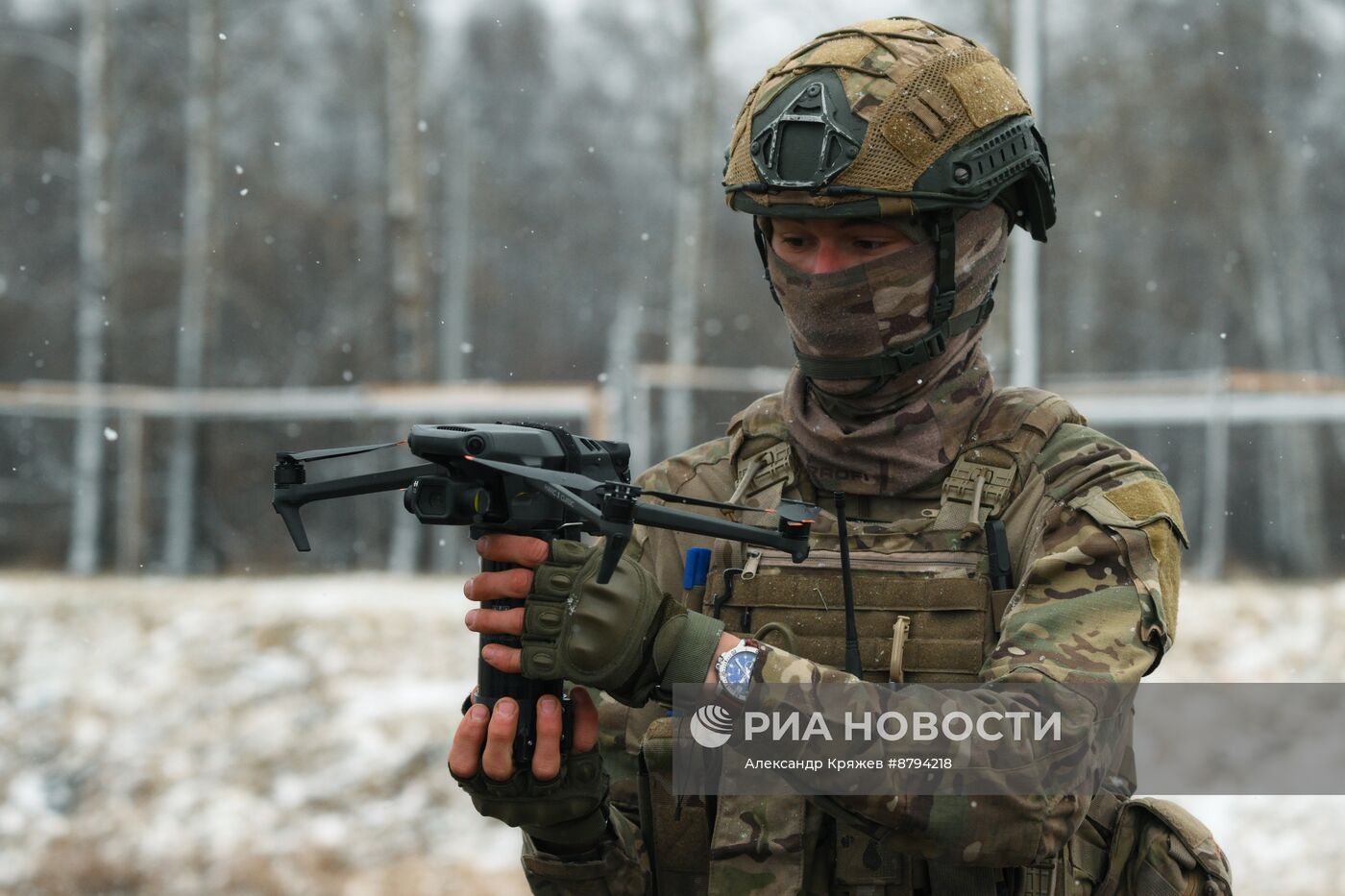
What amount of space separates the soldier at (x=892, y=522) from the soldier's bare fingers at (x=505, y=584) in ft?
0.61

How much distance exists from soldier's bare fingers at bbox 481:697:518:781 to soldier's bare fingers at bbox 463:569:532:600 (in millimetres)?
179

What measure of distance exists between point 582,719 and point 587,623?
0.30 m

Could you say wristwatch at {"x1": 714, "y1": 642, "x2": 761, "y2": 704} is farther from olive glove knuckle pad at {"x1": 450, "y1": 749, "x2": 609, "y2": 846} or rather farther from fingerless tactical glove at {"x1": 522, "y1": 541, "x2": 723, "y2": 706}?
olive glove knuckle pad at {"x1": 450, "y1": 749, "x2": 609, "y2": 846}

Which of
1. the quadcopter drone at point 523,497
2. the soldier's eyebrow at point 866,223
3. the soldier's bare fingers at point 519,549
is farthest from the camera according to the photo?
the soldier's eyebrow at point 866,223

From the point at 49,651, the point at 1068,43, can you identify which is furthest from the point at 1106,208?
the point at 49,651

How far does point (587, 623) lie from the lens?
1980mm

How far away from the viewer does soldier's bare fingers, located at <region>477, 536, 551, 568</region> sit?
6.64 ft

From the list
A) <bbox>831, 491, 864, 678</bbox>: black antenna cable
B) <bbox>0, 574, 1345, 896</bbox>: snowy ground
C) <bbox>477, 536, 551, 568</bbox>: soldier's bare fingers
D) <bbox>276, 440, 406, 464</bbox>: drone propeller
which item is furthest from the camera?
<bbox>0, 574, 1345, 896</bbox>: snowy ground

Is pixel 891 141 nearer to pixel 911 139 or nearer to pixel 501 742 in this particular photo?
pixel 911 139

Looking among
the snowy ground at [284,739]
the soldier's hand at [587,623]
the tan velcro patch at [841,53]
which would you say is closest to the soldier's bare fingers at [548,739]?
the soldier's hand at [587,623]

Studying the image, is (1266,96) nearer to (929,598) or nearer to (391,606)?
(391,606)

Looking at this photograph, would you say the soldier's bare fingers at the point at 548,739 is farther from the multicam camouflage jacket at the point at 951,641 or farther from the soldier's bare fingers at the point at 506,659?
the multicam camouflage jacket at the point at 951,641

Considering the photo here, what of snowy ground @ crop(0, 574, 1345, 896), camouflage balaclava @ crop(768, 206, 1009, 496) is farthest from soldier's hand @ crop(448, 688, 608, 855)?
snowy ground @ crop(0, 574, 1345, 896)

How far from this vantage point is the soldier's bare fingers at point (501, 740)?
209cm
